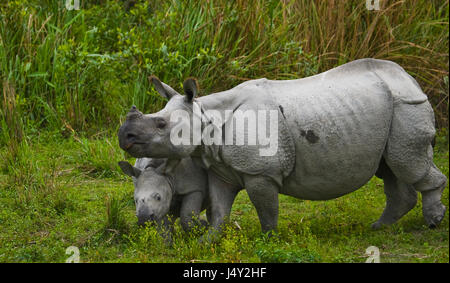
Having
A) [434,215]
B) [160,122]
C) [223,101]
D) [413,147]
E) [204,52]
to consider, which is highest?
[204,52]

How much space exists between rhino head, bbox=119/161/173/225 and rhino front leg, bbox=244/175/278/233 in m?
0.66

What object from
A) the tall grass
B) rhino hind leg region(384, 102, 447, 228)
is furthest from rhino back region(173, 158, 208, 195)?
the tall grass

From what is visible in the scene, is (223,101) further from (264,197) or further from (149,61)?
(149,61)

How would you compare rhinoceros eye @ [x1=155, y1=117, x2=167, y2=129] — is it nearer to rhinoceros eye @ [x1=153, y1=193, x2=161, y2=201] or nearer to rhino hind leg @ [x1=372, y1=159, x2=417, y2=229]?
rhinoceros eye @ [x1=153, y1=193, x2=161, y2=201]

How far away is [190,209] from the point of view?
6.10 m

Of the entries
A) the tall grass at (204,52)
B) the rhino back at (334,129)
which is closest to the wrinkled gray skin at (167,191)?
the rhino back at (334,129)

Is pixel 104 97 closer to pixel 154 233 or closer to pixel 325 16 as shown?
pixel 325 16

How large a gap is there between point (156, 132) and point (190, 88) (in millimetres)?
444

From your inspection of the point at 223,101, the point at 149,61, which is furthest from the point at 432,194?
the point at 149,61

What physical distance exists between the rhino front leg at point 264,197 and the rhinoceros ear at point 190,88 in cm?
76

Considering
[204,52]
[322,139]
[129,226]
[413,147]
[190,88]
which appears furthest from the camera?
[204,52]

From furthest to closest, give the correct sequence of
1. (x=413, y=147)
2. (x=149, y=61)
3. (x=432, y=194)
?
(x=149, y=61)
(x=432, y=194)
(x=413, y=147)

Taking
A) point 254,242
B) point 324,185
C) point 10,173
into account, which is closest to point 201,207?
point 254,242

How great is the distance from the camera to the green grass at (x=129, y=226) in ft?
18.8
